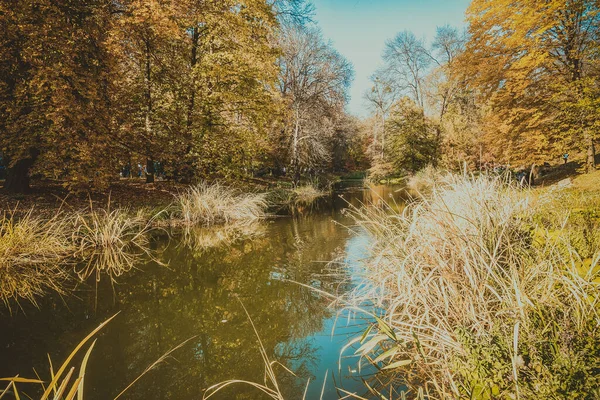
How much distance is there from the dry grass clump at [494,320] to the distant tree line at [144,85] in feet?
26.9

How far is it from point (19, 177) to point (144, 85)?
4.58m

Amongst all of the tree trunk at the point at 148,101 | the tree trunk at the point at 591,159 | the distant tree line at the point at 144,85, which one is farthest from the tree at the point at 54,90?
the tree trunk at the point at 591,159

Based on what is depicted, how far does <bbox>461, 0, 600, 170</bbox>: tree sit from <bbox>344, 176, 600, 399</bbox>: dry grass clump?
7426 millimetres

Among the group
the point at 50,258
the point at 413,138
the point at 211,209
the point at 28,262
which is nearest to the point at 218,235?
the point at 211,209

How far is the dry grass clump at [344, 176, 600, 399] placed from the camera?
1413 millimetres

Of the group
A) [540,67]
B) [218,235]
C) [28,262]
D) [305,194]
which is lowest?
[218,235]

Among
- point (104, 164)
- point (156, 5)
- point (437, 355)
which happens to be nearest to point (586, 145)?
point (437, 355)

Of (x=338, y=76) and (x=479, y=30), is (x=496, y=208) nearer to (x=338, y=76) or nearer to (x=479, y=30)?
(x=479, y=30)

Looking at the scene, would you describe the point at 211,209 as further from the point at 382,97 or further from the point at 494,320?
the point at 382,97

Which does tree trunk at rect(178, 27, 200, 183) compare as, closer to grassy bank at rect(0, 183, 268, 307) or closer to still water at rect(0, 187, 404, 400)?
grassy bank at rect(0, 183, 268, 307)

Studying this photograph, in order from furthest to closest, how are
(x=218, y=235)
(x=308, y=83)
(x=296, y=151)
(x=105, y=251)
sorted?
(x=308, y=83) → (x=296, y=151) → (x=218, y=235) → (x=105, y=251)

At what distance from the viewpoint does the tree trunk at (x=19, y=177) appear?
847cm

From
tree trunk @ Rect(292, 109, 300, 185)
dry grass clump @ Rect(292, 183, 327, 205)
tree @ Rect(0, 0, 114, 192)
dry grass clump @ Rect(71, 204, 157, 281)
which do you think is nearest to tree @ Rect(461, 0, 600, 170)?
tree trunk @ Rect(292, 109, 300, 185)

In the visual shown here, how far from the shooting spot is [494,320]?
1.79 meters
